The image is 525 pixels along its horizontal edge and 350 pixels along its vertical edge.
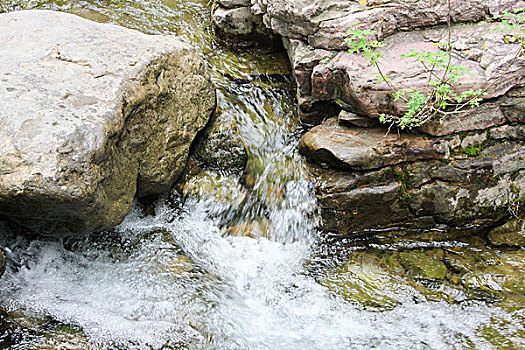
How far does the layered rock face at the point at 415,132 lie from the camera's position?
417 centimetres

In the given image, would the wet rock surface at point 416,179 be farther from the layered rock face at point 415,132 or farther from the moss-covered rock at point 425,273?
the moss-covered rock at point 425,273

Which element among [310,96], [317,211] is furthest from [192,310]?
[310,96]

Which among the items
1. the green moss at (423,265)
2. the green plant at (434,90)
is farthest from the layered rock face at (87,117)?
the green moss at (423,265)

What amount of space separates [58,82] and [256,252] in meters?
2.57

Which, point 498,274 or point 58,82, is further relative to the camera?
point 498,274

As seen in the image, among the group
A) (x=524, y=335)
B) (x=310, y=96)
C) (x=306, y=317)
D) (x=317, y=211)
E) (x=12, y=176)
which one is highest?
(x=310, y=96)

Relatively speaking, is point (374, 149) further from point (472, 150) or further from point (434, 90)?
point (472, 150)

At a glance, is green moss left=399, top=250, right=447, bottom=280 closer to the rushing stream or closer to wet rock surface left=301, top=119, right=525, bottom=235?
the rushing stream

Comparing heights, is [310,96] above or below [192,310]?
above

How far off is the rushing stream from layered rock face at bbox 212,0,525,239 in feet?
1.11

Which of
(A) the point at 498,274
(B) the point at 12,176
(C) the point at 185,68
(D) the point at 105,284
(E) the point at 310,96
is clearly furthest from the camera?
(E) the point at 310,96

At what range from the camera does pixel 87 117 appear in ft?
10.6

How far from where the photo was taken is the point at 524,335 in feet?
11.4

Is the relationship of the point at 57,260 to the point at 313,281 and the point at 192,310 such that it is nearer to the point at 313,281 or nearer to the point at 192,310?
the point at 192,310
